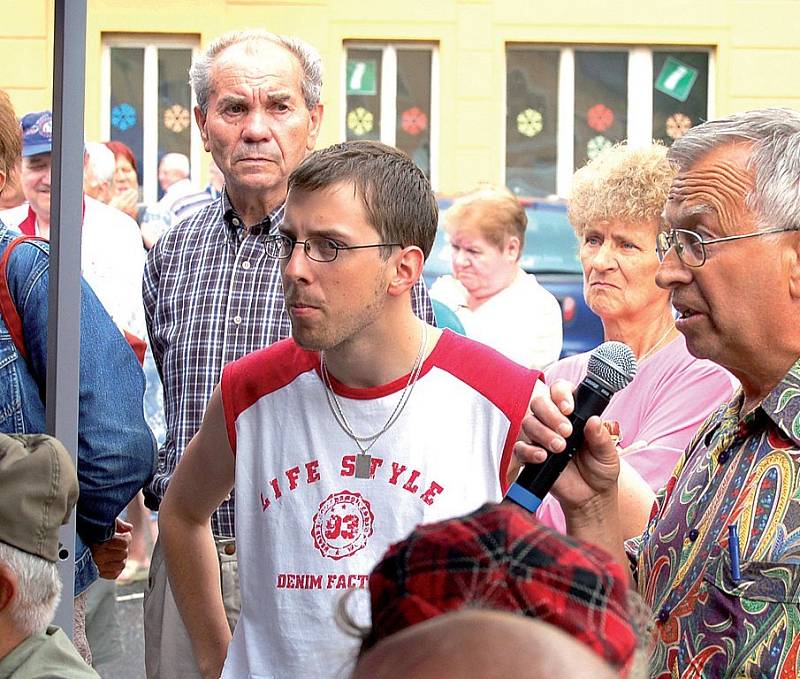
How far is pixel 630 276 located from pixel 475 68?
13.6 m

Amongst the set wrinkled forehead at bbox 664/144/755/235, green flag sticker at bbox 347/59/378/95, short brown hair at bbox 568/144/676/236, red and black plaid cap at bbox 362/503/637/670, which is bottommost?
red and black plaid cap at bbox 362/503/637/670

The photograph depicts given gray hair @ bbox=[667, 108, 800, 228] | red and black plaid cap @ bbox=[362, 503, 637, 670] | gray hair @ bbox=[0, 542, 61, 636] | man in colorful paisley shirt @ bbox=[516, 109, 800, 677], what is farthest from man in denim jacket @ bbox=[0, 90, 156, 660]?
red and black plaid cap @ bbox=[362, 503, 637, 670]

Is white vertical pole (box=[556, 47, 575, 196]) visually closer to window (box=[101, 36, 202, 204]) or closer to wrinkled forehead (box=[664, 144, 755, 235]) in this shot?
window (box=[101, 36, 202, 204])

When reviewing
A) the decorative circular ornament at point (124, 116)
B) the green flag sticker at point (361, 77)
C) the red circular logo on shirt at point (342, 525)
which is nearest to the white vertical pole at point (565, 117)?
the green flag sticker at point (361, 77)

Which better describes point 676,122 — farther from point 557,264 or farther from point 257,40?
point 257,40

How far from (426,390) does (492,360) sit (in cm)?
13

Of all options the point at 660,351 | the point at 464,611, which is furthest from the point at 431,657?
the point at 660,351

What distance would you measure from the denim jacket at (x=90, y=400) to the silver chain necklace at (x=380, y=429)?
72cm

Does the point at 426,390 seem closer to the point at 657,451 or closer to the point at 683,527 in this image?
the point at 683,527

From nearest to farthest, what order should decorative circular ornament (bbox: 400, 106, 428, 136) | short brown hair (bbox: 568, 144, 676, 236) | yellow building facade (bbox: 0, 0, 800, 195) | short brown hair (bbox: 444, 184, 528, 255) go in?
1. short brown hair (bbox: 568, 144, 676, 236)
2. short brown hair (bbox: 444, 184, 528, 255)
3. yellow building facade (bbox: 0, 0, 800, 195)
4. decorative circular ornament (bbox: 400, 106, 428, 136)

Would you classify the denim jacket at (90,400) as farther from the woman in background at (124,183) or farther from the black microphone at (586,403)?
the woman in background at (124,183)

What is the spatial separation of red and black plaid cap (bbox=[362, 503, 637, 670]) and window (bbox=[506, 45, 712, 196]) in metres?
16.3

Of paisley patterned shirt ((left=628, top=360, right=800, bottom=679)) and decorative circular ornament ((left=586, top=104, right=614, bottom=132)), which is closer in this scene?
paisley patterned shirt ((left=628, top=360, right=800, bottom=679))

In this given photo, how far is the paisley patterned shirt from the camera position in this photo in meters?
2.10
